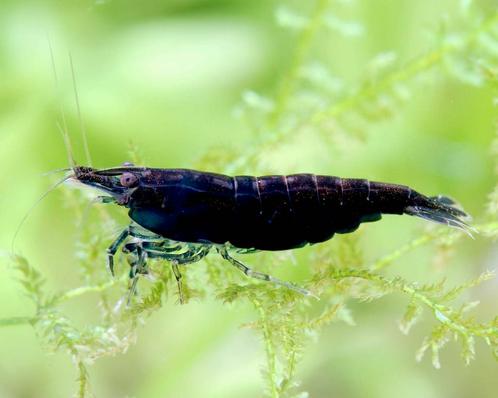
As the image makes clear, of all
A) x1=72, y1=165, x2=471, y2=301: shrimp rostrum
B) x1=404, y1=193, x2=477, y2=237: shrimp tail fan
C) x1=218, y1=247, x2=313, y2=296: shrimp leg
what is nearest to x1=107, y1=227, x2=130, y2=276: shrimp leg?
x1=72, y1=165, x2=471, y2=301: shrimp rostrum

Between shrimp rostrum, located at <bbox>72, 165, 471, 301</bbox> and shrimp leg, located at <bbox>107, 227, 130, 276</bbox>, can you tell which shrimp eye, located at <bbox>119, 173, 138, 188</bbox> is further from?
shrimp leg, located at <bbox>107, 227, 130, 276</bbox>

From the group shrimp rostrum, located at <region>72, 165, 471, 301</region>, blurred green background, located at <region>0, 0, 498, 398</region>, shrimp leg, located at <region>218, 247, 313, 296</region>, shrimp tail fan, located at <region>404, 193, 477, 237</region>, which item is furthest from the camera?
blurred green background, located at <region>0, 0, 498, 398</region>

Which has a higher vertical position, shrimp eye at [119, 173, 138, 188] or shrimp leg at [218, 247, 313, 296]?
shrimp eye at [119, 173, 138, 188]

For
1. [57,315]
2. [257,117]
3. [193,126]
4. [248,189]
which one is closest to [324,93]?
[257,117]

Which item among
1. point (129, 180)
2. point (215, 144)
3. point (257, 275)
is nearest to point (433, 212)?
point (257, 275)

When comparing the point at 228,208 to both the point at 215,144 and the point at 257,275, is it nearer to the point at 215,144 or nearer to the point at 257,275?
the point at 257,275

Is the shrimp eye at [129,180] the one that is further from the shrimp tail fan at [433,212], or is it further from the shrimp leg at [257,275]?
the shrimp tail fan at [433,212]
